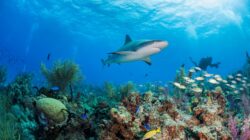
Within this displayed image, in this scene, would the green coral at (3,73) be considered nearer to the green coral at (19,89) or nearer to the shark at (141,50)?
the green coral at (19,89)

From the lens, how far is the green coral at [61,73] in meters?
10.8

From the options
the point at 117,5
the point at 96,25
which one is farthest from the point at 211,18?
the point at 96,25

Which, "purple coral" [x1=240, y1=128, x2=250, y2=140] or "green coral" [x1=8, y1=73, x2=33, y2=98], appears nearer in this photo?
"purple coral" [x1=240, y1=128, x2=250, y2=140]

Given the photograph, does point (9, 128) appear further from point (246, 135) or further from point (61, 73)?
point (61, 73)

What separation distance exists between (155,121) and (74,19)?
4369 cm

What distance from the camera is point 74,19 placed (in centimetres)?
4572

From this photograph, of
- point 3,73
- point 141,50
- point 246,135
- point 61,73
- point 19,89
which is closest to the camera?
point 246,135

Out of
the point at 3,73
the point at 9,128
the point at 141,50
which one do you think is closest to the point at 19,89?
the point at 9,128

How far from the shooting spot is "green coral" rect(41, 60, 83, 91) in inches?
426

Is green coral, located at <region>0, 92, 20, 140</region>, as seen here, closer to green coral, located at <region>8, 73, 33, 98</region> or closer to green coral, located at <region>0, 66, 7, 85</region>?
green coral, located at <region>8, 73, 33, 98</region>

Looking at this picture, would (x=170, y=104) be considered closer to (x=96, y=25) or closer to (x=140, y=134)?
(x=140, y=134)

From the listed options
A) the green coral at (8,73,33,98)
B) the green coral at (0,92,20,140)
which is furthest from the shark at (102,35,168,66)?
the green coral at (8,73,33,98)

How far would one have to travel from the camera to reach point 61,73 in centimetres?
1085

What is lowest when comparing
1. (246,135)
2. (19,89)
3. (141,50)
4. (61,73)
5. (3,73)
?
(246,135)
